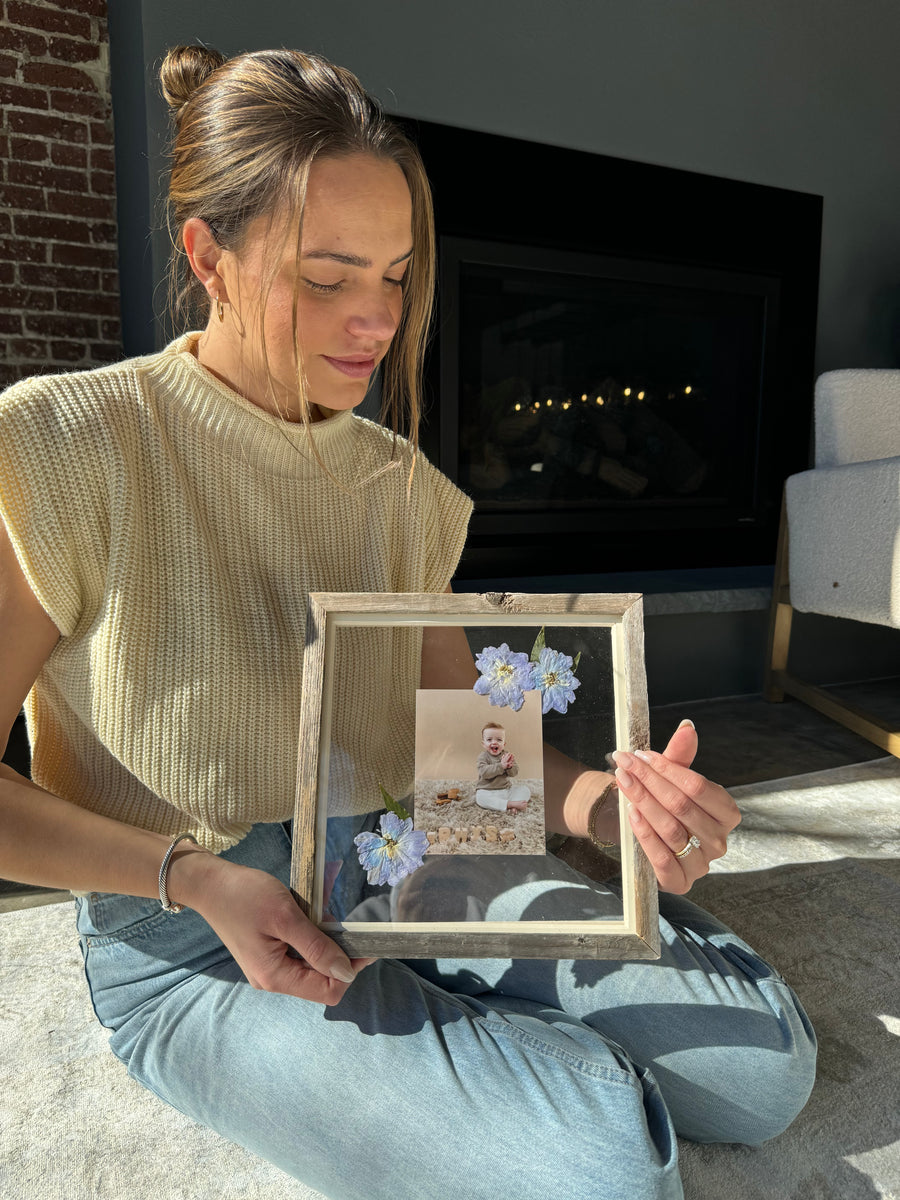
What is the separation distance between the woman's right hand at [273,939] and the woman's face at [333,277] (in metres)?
Answer: 0.42

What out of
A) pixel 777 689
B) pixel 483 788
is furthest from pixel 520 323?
pixel 483 788

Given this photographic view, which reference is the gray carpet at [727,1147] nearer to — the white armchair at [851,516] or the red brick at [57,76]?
the white armchair at [851,516]

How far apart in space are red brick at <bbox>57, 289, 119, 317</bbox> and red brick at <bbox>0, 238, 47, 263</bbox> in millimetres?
95

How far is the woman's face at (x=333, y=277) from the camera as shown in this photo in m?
0.69

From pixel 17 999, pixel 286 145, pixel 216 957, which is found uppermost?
pixel 286 145

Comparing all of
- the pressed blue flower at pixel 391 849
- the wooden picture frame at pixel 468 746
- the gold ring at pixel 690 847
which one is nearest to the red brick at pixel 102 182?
the wooden picture frame at pixel 468 746

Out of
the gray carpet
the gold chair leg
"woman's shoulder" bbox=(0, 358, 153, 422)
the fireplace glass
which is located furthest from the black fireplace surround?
"woman's shoulder" bbox=(0, 358, 153, 422)

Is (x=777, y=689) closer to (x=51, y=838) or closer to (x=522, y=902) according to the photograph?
A: (x=522, y=902)

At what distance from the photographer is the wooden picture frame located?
2.04ft

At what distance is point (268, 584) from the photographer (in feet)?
2.51

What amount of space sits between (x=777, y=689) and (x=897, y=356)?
46.0 inches

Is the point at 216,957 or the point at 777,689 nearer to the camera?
the point at 216,957

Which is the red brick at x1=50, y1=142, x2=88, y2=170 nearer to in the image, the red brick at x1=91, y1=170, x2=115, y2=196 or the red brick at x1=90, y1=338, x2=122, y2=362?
the red brick at x1=91, y1=170, x2=115, y2=196

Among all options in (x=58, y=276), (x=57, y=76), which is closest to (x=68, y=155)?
(x=57, y=76)
